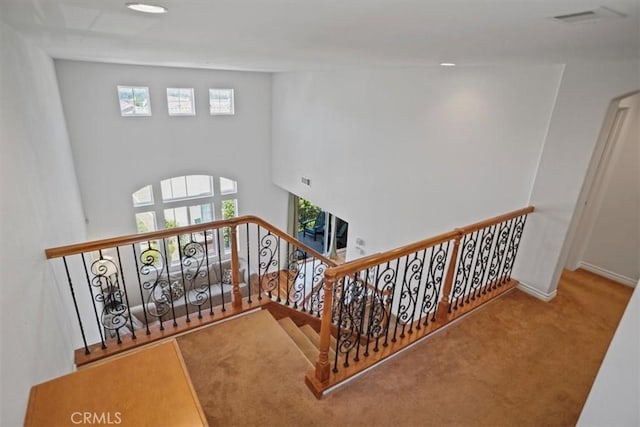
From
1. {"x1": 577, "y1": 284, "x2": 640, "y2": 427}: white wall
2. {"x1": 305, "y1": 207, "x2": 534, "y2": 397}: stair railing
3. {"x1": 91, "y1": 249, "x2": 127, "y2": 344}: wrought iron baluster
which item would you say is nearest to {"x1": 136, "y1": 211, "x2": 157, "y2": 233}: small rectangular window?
Answer: {"x1": 91, "y1": 249, "x2": 127, "y2": 344}: wrought iron baluster

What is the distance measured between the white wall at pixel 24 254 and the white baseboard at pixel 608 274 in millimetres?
5782

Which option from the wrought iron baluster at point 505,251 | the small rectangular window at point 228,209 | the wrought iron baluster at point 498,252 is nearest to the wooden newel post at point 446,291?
the wrought iron baluster at point 498,252

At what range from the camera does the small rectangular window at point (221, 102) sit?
7980 mm

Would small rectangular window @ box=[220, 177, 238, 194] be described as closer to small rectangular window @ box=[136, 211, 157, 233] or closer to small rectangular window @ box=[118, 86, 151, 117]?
small rectangular window @ box=[136, 211, 157, 233]

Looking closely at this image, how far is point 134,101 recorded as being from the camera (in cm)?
712

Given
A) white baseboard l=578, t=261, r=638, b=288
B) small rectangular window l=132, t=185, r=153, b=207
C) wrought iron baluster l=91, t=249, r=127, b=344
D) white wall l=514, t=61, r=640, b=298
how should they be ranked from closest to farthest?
wrought iron baluster l=91, t=249, r=127, b=344
white wall l=514, t=61, r=640, b=298
white baseboard l=578, t=261, r=638, b=288
small rectangular window l=132, t=185, r=153, b=207

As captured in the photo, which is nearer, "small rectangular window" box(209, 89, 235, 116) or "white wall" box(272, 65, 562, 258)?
"white wall" box(272, 65, 562, 258)

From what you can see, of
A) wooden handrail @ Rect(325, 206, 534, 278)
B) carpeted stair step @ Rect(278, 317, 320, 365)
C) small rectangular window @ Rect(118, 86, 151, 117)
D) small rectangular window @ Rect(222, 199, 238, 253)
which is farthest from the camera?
small rectangular window @ Rect(222, 199, 238, 253)

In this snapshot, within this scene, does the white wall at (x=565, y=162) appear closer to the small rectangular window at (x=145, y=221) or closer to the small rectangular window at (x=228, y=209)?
the small rectangular window at (x=228, y=209)

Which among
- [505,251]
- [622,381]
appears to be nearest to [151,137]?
[505,251]

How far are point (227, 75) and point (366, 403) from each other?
24.3 feet

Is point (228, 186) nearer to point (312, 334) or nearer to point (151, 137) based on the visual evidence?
point (151, 137)

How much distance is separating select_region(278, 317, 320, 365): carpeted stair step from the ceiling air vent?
2.94 m

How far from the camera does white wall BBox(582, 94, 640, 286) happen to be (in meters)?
4.07
